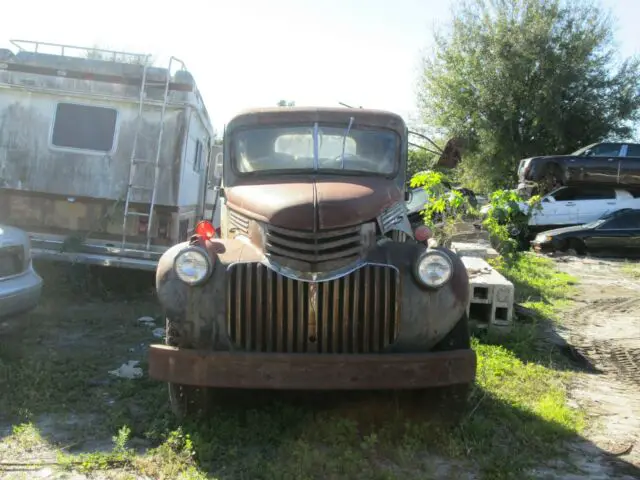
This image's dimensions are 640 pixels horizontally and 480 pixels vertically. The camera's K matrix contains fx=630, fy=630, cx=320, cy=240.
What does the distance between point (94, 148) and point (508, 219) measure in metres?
10.1

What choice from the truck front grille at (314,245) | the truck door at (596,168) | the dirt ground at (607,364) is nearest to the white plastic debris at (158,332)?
the truck front grille at (314,245)

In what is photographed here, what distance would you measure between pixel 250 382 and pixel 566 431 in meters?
2.25

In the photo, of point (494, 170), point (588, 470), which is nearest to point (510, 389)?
point (588, 470)

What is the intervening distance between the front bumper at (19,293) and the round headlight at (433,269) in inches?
134

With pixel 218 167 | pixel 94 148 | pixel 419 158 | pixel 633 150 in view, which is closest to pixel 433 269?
pixel 218 167

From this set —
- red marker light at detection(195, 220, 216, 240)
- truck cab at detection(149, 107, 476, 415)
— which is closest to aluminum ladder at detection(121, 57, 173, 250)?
red marker light at detection(195, 220, 216, 240)

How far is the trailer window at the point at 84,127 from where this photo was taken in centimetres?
792

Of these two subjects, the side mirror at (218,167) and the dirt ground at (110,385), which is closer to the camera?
the dirt ground at (110,385)

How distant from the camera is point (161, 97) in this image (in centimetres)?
784

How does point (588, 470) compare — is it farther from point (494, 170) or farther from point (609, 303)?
point (494, 170)

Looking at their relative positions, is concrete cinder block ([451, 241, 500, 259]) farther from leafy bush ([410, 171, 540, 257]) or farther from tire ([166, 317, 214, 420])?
tire ([166, 317, 214, 420])

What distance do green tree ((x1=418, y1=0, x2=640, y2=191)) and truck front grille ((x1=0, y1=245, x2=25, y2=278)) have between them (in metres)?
23.3

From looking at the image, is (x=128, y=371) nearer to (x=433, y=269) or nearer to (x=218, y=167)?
(x=218, y=167)

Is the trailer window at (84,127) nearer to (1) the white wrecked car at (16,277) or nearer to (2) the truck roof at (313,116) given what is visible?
(1) the white wrecked car at (16,277)
